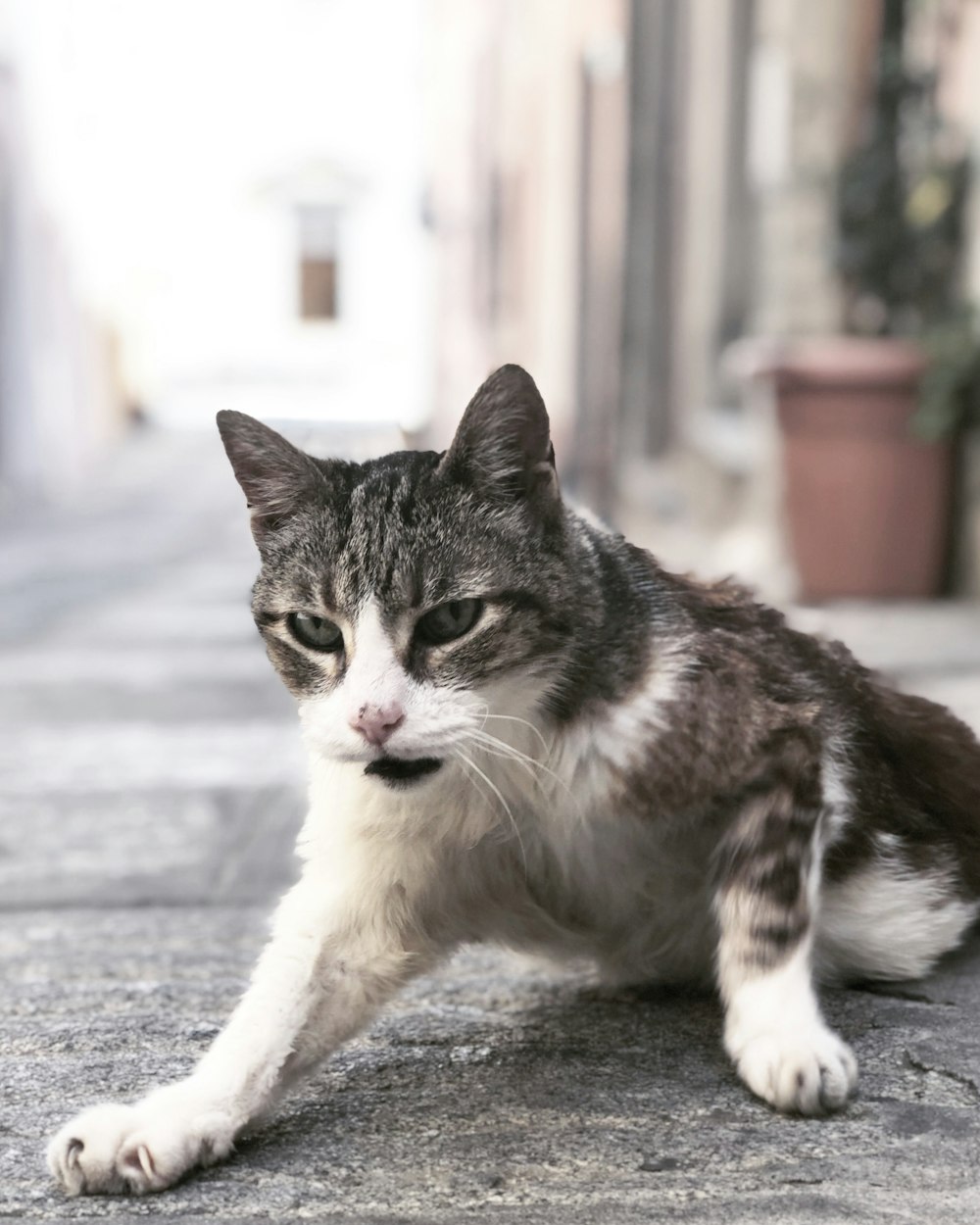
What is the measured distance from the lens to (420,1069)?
1.73 m

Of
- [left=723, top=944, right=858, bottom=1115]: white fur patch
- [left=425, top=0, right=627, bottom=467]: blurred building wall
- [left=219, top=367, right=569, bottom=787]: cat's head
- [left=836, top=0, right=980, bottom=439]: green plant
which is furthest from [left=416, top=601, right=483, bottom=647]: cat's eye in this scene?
[left=425, top=0, right=627, bottom=467]: blurred building wall

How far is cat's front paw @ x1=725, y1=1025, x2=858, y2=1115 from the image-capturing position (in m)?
1.54

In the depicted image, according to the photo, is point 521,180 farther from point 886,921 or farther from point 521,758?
point 521,758

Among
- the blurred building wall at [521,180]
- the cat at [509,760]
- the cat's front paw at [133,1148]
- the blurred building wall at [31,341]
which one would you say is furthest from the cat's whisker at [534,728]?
the blurred building wall at [31,341]

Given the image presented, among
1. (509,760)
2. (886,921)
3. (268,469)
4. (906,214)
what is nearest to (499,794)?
(509,760)

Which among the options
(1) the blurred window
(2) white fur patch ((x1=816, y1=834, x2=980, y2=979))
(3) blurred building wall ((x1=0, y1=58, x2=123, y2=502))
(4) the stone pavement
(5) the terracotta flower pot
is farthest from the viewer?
(1) the blurred window

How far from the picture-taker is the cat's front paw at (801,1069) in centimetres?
154

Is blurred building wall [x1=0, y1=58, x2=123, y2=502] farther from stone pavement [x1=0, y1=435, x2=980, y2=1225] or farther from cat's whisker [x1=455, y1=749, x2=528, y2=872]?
cat's whisker [x1=455, y1=749, x2=528, y2=872]

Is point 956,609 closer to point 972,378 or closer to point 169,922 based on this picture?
point 972,378

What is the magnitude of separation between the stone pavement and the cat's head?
0.38m

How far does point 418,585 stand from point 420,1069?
0.56m

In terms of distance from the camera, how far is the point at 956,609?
17.6ft

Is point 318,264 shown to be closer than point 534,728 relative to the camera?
No

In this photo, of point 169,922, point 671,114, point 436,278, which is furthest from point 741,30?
point 436,278
